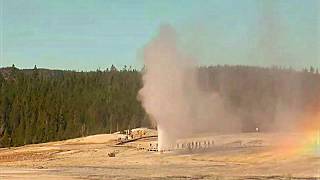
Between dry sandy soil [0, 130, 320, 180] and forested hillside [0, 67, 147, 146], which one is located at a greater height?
forested hillside [0, 67, 147, 146]

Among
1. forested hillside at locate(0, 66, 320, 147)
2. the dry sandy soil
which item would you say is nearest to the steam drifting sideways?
the dry sandy soil

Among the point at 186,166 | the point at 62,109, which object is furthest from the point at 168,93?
the point at 62,109

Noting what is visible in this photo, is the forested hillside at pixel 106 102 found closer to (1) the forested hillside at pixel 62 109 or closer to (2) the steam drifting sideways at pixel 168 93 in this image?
(1) the forested hillside at pixel 62 109

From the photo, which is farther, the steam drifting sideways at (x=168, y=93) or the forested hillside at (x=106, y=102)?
the forested hillside at (x=106, y=102)

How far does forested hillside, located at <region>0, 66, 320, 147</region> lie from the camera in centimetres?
5360

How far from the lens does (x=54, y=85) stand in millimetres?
77500

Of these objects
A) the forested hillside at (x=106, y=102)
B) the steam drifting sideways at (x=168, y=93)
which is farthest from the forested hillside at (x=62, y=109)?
the steam drifting sideways at (x=168, y=93)

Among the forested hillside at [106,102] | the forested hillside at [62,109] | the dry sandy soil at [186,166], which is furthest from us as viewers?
the forested hillside at [62,109]

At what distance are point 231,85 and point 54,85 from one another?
74.5 ft

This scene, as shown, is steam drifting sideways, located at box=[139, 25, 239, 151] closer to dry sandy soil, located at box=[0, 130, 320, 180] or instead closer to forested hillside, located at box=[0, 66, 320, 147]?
dry sandy soil, located at box=[0, 130, 320, 180]

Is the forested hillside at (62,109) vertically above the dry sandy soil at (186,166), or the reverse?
the forested hillside at (62,109)

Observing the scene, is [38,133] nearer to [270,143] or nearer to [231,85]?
[231,85]

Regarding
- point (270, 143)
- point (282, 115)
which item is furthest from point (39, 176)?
point (282, 115)

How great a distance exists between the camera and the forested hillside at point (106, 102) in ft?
176
